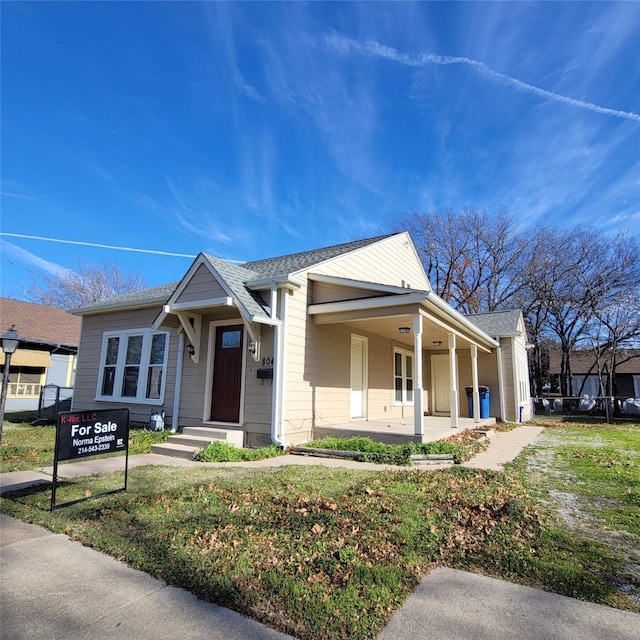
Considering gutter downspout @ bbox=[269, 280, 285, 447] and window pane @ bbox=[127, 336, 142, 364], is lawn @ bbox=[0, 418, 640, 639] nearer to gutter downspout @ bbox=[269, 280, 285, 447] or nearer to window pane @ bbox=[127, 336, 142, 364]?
gutter downspout @ bbox=[269, 280, 285, 447]

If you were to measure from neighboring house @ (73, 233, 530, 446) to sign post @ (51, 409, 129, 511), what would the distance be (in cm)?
304

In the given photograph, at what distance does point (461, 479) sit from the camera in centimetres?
560

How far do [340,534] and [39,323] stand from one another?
2195cm

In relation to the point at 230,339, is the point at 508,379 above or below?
below

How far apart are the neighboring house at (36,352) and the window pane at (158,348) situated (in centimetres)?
905

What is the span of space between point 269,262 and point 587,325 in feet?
73.9

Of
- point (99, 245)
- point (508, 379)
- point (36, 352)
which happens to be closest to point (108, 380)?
A: point (36, 352)

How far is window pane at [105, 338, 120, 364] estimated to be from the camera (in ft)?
37.1

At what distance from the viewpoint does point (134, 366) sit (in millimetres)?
10727

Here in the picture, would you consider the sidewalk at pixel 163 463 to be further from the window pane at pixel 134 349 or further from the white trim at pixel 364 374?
the window pane at pixel 134 349

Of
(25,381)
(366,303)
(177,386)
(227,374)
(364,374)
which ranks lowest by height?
(177,386)

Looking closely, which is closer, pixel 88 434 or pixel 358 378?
pixel 88 434

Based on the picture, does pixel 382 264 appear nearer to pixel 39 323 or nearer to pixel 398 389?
pixel 398 389

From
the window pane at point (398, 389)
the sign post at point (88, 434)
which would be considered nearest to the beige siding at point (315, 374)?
the window pane at point (398, 389)
